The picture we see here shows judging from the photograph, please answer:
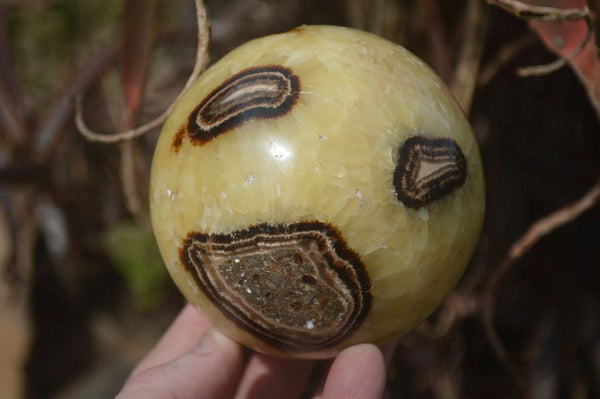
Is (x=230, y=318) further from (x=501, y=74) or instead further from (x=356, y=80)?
(x=501, y=74)

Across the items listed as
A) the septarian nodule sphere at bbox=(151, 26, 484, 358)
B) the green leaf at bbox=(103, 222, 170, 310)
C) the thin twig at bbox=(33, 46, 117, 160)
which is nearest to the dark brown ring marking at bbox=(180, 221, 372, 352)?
the septarian nodule sphere at bbox=(151, 26, 484, 358)

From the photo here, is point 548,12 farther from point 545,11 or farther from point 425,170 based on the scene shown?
point 425,170

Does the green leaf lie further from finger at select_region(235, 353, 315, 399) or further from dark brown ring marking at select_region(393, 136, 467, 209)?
dark brown ring marking at select_region(393, 136, 467, 209)

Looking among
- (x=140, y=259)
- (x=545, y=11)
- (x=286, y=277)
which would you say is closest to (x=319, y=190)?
(x=286, y=277)

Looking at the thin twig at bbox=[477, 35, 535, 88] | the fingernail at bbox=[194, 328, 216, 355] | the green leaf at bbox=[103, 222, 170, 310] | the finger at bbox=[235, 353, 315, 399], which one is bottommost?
the green leaf at bbox=[103, 222, 170, 310]

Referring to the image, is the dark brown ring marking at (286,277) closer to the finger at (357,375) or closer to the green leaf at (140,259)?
the finger at (357,375)

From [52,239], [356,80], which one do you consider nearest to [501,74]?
[356,80]
